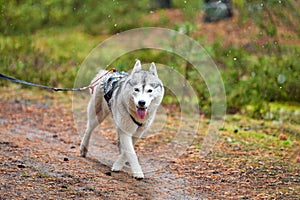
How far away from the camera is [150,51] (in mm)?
11305

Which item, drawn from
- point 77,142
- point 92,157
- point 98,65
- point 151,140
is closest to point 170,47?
point 98,65

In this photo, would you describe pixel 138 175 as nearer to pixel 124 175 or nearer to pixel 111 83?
pixel 124 175

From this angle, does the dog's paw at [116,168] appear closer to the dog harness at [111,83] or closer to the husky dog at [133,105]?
the husky dog at [133,105]

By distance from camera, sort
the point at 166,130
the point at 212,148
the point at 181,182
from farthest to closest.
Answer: the point at 166,130 < the point at 212,148 < the point at 181,182

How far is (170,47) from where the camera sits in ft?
32.6

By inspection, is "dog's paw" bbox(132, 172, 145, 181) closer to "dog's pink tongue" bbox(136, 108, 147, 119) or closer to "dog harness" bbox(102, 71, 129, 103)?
"dog's pink tongue" bbox(136, 108, 147, 119)

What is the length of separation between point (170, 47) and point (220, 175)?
456 cm

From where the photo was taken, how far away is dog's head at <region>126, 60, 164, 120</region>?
495cm

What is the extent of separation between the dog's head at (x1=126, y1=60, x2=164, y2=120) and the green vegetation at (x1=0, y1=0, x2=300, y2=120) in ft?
14.8

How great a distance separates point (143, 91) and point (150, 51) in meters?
6.39

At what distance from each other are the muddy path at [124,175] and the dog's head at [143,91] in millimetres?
774

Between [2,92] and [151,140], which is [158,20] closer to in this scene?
[2,92]

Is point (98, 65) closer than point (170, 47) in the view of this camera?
No

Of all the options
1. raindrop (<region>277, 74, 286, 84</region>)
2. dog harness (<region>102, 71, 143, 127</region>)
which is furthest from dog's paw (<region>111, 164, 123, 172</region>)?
raindrop (<region>277, 74, 286, 84</region>)
